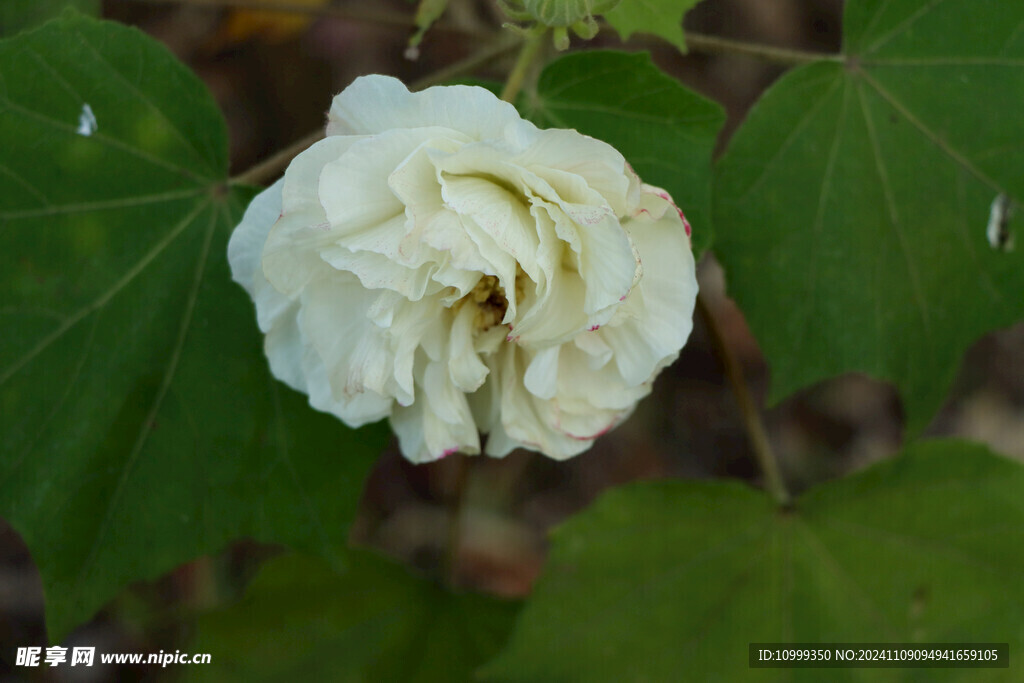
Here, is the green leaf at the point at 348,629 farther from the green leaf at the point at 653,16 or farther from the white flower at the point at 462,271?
the green leaf at the point at 653,16

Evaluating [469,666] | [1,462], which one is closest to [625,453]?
[469,666]

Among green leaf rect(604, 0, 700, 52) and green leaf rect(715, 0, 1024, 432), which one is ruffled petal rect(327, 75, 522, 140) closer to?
green leaf rect(604, 0, 700, 52)

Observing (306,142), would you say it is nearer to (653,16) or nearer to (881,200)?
(653,16)

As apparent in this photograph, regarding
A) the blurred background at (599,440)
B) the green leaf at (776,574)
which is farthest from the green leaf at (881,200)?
the blurred background at (599,440)

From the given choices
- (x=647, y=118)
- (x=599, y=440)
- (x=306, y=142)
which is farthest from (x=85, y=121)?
(x=599, y=440)

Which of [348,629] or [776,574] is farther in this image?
[348,629]

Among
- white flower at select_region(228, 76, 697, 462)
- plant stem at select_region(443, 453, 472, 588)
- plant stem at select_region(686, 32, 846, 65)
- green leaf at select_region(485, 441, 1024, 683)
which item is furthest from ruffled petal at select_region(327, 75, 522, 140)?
plant stem at select_region(443, 453, 472, 588)
